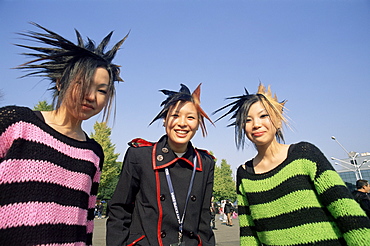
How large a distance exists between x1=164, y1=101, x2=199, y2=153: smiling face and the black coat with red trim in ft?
0.42

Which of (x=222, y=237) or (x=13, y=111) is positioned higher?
(x=13, y=111)

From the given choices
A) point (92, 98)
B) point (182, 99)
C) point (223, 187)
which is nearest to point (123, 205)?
point (92, 98)

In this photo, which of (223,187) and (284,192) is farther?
(223,187)

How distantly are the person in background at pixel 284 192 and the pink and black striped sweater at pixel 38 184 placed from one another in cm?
167

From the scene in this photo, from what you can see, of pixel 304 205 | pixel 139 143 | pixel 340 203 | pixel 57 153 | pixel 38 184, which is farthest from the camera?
pixel 139 143

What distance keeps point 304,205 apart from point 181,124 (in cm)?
139

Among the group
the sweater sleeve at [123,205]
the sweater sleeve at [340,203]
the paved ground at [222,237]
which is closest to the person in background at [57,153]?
the sweater sleeve at [123,205]

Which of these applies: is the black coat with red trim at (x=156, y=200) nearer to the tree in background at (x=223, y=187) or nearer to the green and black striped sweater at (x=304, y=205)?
the green and black striped sweater at (x=304, y=205)

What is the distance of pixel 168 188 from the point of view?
2660 mm

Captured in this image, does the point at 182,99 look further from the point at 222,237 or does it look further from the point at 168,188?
the point at 222,237

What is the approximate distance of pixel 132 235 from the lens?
97.6 inches

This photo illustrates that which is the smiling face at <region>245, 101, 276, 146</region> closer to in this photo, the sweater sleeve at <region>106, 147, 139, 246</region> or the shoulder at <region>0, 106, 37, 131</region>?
the sweater sleeve at <region>106, 147, 139, 246</region>

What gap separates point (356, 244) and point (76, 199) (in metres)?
2.18

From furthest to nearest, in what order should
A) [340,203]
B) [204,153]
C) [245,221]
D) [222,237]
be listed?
[222,237] < [204,153] < [245,221] < [340,203]
